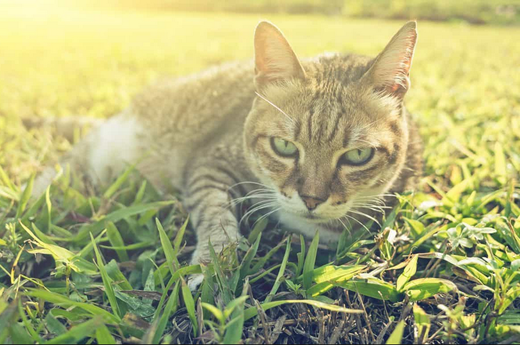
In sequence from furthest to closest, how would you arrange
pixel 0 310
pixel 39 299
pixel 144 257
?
pixel 144 257 → pixel 39 299 → pixel 0 310

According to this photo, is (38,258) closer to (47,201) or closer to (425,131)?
(47,201)

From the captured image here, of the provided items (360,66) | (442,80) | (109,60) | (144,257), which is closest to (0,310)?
(144,257)

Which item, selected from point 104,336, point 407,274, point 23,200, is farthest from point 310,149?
point 23,200

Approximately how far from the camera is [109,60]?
6.06 meters

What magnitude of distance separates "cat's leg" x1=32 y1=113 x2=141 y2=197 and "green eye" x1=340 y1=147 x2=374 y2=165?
1546mm

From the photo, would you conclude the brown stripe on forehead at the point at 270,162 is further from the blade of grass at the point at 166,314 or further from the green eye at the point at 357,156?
the blade of grass at the point at 166,314

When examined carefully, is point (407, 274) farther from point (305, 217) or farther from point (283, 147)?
point (283, 147)

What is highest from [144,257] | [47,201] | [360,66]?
[360,66]

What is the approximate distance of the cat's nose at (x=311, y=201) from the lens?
5.60 feet

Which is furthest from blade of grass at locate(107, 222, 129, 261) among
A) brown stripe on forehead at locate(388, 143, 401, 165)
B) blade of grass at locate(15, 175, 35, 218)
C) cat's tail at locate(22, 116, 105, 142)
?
cat's tail at locate(22, 116, 105, 142)

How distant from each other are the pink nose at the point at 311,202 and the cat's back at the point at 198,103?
2.96 feet

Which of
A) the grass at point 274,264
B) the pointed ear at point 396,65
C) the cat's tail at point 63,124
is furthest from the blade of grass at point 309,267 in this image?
the cat's tail at point 63,124

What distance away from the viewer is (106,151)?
2.82m

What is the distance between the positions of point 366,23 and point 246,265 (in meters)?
10.5
